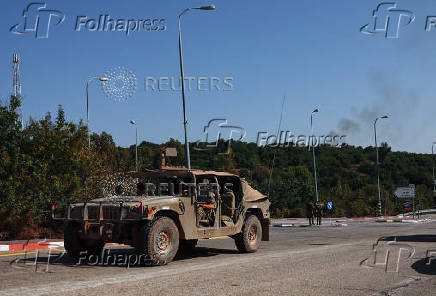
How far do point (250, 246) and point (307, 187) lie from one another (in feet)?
149

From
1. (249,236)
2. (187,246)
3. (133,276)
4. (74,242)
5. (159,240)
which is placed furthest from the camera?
(187,246)

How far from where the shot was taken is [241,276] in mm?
8875

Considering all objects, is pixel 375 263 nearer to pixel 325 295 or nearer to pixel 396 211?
pixel 325 295

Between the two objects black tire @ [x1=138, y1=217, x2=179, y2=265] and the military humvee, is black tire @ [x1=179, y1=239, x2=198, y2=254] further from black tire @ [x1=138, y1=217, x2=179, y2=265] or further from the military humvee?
black tire @ [x1=138, y1=217, x2=179, y2=265]

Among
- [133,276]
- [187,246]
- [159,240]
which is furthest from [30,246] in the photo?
[133,276]

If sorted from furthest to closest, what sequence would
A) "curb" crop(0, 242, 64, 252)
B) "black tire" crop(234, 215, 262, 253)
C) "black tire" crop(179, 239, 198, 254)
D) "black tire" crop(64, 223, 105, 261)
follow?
"curb" crop(0, 242, 64, 252)
"black tire" crop(179, 239, 198, 254)
"black tire" crop(234, 215, 262, 253)
"black tire" crop(64, 223, 105, 261)

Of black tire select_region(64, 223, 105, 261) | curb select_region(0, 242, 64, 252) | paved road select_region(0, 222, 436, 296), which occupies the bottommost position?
paved road select_region(0, 222, 436, 296)

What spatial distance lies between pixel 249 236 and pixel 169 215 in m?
2.93

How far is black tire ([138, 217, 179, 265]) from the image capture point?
10109mm

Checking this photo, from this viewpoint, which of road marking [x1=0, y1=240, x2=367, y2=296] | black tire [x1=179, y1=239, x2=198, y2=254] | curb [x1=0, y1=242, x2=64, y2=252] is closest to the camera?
road marking [x1=0, y1=240, x2=367, y2=296]

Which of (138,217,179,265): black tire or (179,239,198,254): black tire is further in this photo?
(179,239,198,254): black tire

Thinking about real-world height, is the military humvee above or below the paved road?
above

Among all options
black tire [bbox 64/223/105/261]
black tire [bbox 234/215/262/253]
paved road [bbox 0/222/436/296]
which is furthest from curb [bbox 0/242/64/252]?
black tire [bbox 234/215/262/253]

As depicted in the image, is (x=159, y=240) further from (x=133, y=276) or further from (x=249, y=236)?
(x=249, y=236)
